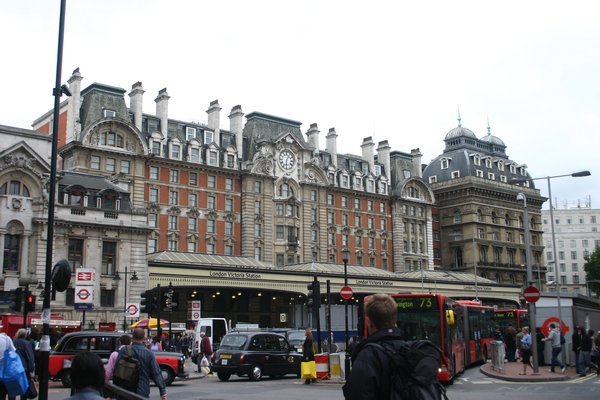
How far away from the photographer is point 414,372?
189 inches

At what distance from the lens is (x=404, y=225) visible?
291 ft

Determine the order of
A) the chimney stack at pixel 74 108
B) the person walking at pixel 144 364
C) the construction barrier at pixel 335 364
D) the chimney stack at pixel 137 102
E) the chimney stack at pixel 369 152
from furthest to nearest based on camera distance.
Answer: the chimney stack at pixel 369 152
the chimney stack at pixel 137 102
the chimney stack at pixel 74 108
the construction barrier at pixel 335 364
the person walking at pixel 144 364

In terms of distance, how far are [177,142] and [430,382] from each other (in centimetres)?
6617

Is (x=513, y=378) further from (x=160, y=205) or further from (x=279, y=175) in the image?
(x=279, y=175)

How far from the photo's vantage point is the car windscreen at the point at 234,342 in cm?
2714

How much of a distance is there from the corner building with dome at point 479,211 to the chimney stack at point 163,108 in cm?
4427

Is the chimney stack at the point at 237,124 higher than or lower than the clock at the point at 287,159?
higher

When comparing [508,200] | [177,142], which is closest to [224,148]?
[177,142]

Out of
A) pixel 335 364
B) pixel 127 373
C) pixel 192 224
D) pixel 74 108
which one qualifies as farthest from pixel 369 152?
pixel 127 373

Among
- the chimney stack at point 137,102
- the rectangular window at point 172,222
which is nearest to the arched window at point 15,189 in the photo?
the chimney stack at point 137,102

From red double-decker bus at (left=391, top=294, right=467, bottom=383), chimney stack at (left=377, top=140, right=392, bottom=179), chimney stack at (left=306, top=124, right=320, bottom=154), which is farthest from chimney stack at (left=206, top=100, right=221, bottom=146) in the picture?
red double-decker bus at (left=391, top=294, right=467, bottom=383)

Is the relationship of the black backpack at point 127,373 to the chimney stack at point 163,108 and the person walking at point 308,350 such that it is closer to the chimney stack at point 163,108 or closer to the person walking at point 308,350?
the person walking at point 308,350

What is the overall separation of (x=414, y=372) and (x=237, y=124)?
72383mm

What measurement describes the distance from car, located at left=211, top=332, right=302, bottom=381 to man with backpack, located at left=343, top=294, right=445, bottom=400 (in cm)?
2252
